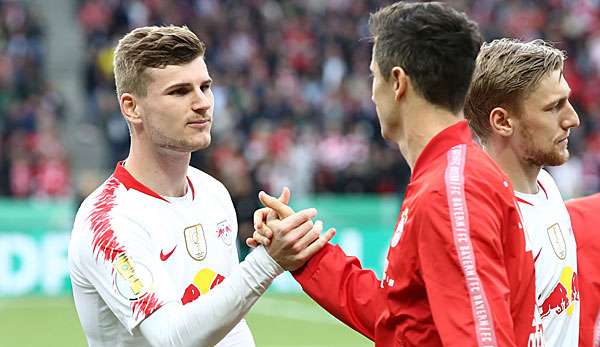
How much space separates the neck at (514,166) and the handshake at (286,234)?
71 centimetres

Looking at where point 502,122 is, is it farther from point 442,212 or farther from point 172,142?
point 172,142

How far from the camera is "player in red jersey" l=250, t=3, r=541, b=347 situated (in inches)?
129

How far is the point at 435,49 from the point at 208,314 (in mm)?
1199

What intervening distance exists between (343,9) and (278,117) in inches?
196

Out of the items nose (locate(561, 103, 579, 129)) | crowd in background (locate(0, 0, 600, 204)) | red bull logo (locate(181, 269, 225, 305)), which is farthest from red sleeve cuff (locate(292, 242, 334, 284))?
crowd in background (locate(0, 0, 600, 204))

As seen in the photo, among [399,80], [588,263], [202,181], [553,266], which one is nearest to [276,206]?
[202,181]

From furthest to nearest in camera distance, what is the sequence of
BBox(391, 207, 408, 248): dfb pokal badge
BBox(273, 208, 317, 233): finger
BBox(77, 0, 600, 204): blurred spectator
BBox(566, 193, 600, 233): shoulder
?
BBox(77, 0, 600, 204): blurred spectator, BBox(566, 193, 600, 233): shoulder, BBox(273, 208, 317, 233): finger, BBox(391, 207, 408, 248): dfb pokal badge

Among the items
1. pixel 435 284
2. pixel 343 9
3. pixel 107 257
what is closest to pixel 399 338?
pixel 435 284

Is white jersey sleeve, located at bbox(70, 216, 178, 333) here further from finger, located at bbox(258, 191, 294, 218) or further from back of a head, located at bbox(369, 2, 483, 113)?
back of a head, located at bbox(369, 2, 483, 113)

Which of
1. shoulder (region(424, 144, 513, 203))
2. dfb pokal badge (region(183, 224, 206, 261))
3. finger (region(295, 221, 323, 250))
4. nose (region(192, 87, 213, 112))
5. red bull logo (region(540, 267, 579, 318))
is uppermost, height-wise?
shoulder (region(424, 144, 513, 203))

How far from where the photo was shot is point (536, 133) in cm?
428

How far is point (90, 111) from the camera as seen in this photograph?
20516 mm

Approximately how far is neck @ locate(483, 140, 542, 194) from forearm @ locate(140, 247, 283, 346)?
1.01m

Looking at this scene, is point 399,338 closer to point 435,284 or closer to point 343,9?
point 435,284
